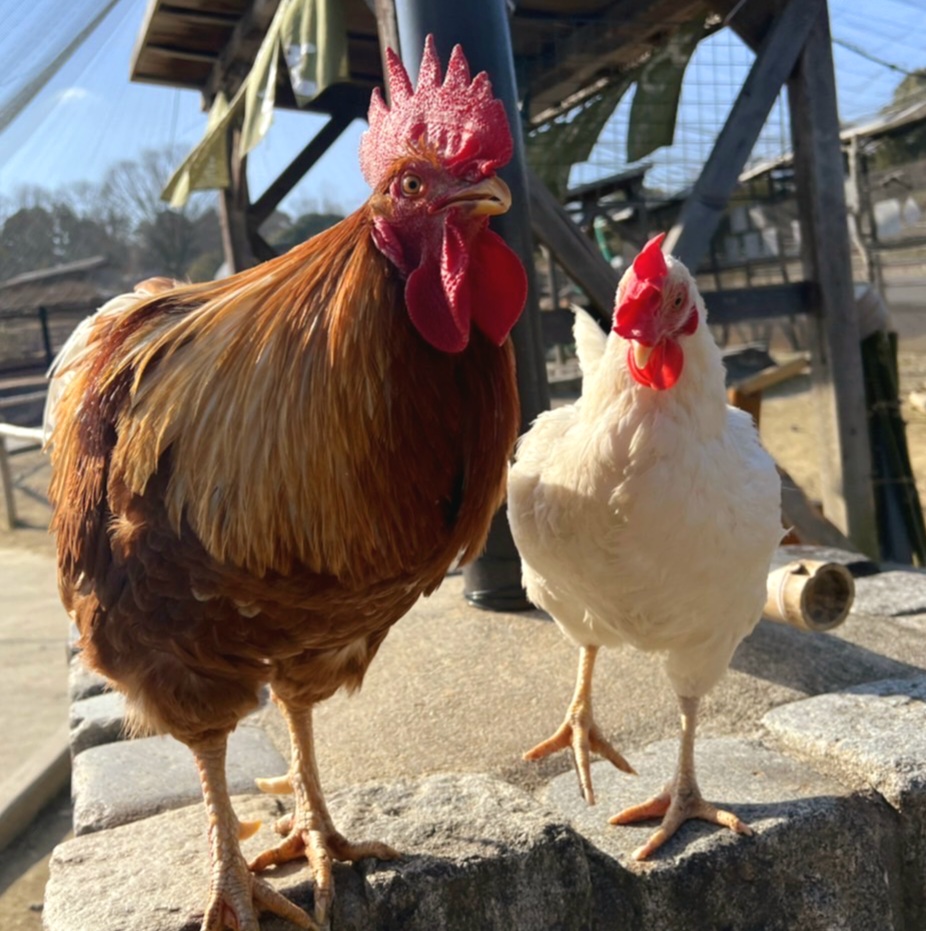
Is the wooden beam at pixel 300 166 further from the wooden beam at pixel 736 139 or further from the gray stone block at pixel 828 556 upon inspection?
the gray stone block at pixel 828 556

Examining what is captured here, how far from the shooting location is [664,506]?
2.10 m

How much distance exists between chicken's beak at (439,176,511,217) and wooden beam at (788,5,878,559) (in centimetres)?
373

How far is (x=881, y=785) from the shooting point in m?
2.33

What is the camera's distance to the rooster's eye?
5.62 feet

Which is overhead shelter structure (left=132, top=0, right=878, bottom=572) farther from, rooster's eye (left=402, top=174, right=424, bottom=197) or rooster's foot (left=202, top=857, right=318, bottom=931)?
rooster's foot (left=202, top=857, right=318, bottom=931)

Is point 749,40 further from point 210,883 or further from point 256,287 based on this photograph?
point 210,883

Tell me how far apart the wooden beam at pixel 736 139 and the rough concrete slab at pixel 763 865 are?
2.80 meters

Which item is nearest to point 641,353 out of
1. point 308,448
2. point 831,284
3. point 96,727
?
point 308,448

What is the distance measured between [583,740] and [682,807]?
387 mm

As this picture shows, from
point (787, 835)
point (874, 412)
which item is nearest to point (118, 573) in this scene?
point (787, 835)

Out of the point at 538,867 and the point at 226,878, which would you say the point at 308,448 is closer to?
the point at 226,878

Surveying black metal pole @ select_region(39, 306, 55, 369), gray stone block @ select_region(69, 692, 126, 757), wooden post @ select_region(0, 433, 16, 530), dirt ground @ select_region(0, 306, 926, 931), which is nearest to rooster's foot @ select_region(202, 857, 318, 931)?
gray stone block @ select_region(69, 692, 126, 757)

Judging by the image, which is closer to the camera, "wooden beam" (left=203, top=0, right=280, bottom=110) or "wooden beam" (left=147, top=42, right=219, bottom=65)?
"wooden beam" (left=203, top=0, right=280, bottom=110)

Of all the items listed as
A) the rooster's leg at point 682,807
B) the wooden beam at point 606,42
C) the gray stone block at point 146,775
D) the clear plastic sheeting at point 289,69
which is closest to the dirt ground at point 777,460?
the gray stone block at point 146,775
